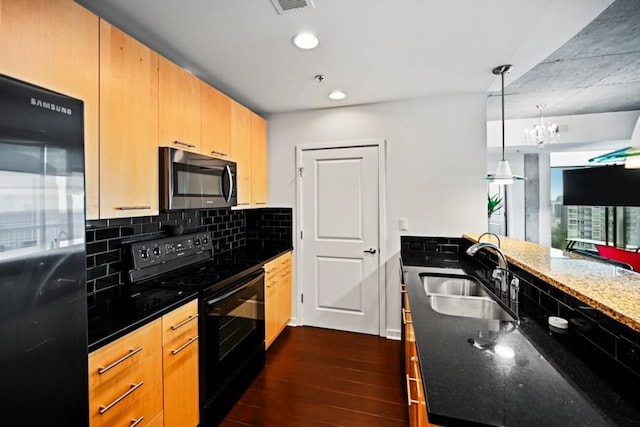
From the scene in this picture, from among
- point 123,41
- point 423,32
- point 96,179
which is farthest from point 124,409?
point 423,32

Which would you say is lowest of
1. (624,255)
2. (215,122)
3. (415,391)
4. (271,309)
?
(271,309)

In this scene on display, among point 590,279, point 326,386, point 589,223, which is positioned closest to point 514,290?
point 590,279

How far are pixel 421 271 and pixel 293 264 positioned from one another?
155cm

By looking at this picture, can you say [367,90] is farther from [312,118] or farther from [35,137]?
[35,137]

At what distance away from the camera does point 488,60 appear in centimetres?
219

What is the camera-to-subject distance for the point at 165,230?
7.53 feet

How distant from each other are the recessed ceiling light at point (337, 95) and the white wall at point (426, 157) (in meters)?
0.27

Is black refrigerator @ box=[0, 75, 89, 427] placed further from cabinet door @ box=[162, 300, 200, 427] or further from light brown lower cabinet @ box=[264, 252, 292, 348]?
light brown lower cabinet @ box=[264, 252, 292, 348]

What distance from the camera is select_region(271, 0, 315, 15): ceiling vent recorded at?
151 cm

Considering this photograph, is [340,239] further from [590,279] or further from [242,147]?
[590,279]

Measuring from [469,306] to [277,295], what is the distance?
5.81ft

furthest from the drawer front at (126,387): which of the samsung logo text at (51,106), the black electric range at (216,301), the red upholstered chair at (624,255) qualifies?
the red upholstered chair at (624,255)

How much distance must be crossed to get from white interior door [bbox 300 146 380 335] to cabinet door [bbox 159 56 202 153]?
142 cm

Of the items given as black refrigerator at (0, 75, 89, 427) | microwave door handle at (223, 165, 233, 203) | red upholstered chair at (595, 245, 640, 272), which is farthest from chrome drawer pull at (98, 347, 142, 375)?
red upholstered chair at (595, 245, 640, 272)
